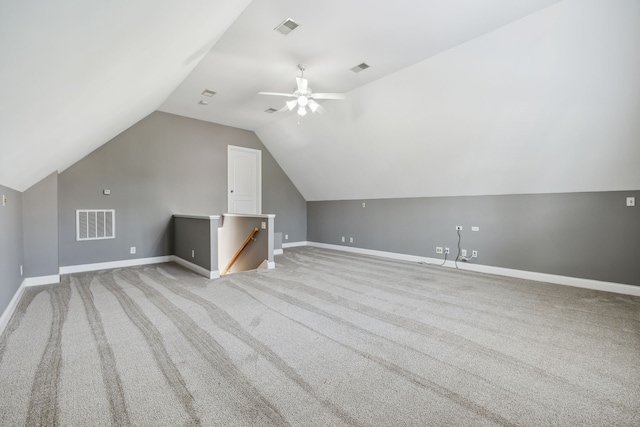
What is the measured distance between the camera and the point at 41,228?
165 inches

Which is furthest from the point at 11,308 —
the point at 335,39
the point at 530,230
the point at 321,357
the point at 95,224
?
the point at 530,230

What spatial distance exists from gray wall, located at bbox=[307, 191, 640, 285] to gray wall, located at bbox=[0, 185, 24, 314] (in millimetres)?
6024

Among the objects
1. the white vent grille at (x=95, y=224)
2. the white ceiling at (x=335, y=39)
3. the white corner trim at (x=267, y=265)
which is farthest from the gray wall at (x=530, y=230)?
the white vent grille at (x=95, y=224)

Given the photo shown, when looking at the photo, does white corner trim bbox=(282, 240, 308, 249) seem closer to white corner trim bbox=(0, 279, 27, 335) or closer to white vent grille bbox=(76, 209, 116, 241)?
white vent grille bbox=(76, 209, 116, 241)

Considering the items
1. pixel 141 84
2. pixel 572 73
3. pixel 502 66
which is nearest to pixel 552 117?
pixel 572 73

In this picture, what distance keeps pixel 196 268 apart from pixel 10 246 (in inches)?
91.0

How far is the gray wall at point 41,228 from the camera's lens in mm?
4074

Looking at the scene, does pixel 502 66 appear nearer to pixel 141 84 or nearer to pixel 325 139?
pixel 325 139

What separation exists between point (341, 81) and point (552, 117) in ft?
9.44

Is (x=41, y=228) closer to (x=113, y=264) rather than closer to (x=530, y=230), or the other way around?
(x=113, y=264)

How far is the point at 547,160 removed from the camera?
3982 millimetres

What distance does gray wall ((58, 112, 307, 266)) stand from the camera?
5.00 metres

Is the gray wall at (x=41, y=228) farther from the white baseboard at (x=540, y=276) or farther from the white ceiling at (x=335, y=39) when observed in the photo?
the white baseboard at (x=540, y=276)

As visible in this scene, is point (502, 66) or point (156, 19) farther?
point (502, 66)
